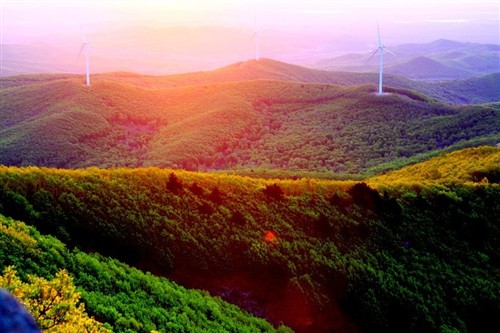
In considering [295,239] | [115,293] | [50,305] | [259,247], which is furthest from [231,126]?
[50,305]

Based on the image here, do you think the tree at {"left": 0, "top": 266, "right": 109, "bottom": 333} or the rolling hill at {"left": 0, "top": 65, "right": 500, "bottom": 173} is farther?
the rolling hill at {"left": 0, "top": 65, "right": 500, "bottom": 173}

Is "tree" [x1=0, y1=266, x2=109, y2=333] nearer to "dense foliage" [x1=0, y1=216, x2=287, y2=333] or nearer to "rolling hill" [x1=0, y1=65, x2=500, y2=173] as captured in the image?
"dense foliage" [x1=0, y1=216, x2=287, y2=333]

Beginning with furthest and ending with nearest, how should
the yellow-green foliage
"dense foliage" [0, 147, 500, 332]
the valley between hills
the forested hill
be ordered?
the forested hill, the yellow-green foliage, "dense foliage" [0, 147, 500, 332], the valley between hills

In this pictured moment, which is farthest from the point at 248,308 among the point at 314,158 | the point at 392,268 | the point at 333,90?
the point at 333,90

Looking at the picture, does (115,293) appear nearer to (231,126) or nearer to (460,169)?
(460,169)

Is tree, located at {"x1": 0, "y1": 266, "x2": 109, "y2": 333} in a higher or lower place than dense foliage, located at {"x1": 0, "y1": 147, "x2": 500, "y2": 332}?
higher

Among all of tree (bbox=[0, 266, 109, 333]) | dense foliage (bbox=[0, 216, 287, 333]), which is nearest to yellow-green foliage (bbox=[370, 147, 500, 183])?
dense foliage (bbox=[0, 216, 287, 333])
